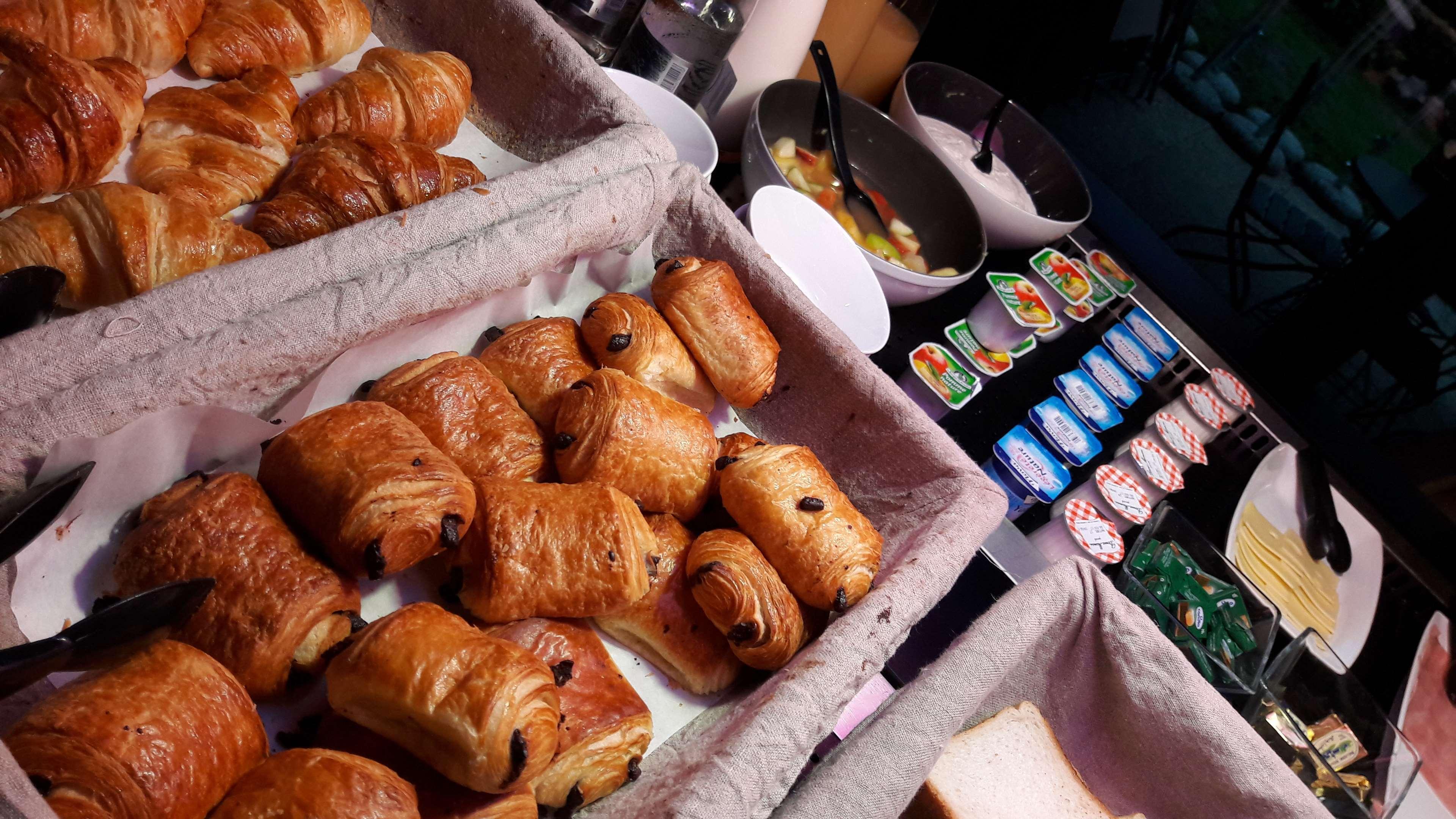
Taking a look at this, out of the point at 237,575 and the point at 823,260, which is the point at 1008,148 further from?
the point at 237,575

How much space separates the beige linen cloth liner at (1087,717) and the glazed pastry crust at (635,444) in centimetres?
54

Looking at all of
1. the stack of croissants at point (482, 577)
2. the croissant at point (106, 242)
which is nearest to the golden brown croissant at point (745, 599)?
the stack of croissants at point (482, 577)

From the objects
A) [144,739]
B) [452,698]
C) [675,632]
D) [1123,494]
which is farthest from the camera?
[1123,494]

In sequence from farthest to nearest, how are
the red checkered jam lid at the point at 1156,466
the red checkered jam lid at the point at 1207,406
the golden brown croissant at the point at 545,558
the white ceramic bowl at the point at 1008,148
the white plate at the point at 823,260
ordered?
the white ceramic bowl at the point at 1008,148, the red checkered jam lid at the point at 1207,406, the red checkered jam lid at the point at 1156,466, the white plate at the point at 823,260, the golden brown croissant at the point at 545,558

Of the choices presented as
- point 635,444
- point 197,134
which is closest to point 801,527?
point 635,444

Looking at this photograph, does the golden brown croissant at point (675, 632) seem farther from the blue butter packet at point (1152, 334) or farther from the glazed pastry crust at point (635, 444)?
the blue butter packet at point (1152, 334)

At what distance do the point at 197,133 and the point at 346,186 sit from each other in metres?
0.33

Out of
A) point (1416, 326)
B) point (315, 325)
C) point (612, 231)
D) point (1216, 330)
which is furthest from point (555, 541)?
point (1416, 326)

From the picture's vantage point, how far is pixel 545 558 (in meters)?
1.25

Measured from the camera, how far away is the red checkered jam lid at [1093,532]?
2.11 m

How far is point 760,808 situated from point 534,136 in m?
1.60

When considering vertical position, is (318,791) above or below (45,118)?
below

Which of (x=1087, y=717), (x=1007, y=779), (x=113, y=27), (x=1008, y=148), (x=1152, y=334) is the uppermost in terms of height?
(x=1008, y=148)

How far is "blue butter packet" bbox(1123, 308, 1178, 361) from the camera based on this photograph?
289 centimetres
